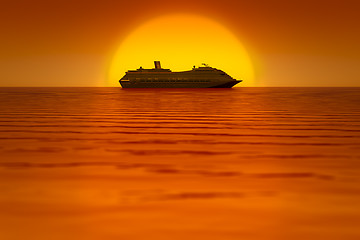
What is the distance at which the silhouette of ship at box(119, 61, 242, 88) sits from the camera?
63750mm

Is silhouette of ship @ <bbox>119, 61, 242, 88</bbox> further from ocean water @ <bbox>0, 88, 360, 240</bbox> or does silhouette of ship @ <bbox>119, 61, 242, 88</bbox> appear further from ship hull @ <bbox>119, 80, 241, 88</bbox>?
ocean water @ <bbox>0, 88, 360, 240</bbox>

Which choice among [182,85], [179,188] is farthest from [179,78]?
[179,188]

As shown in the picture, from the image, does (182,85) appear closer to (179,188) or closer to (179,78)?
(179,78)

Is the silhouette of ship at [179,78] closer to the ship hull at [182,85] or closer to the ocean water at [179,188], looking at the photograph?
the ship hull at [182,85]

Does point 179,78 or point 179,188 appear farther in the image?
point 179,78

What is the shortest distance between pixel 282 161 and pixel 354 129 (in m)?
4.24

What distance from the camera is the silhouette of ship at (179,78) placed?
63.8 meters

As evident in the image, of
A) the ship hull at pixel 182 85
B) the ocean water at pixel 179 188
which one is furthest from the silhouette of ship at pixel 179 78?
the ocean water at pixel 179 188

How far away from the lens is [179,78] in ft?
211

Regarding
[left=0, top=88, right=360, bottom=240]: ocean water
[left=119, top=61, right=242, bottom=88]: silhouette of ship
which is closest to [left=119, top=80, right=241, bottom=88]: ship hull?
[left=119, top=61, right=242, bottom=88]: silhouette of ship

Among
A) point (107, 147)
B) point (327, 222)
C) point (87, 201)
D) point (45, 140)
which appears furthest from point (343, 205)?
point (45, 140)

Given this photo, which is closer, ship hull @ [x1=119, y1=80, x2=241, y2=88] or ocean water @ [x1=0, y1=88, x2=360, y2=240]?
ocean water @ [x1=0, y1=88, x2=360, y2=240]

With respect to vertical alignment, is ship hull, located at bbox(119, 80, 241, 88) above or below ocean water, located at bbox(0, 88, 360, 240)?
above

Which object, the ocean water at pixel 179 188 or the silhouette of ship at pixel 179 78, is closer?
the ocean water at pixel 179 188
